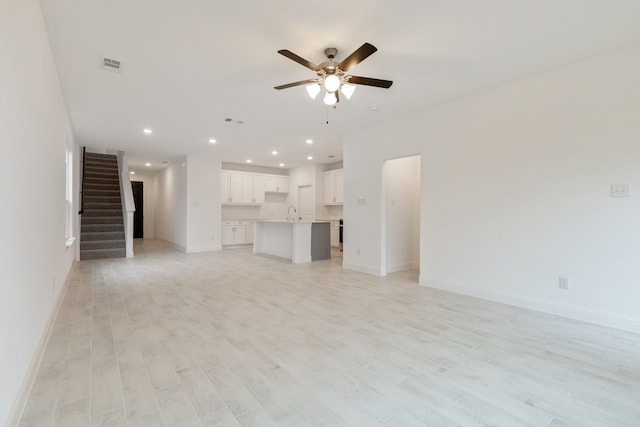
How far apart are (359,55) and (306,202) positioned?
24.7 feet

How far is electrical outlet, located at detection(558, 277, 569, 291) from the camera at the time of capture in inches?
126

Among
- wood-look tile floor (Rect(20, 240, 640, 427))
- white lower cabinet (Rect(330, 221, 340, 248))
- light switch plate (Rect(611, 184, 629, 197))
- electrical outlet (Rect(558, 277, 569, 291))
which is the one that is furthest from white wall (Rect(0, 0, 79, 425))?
white lower cabinet (Rect(330, 221, 340, 248))

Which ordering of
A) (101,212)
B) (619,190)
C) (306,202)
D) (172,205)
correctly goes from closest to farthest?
(619,190) → (101,212) → (172,205) → (306,202)

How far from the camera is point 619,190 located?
9.50 ft

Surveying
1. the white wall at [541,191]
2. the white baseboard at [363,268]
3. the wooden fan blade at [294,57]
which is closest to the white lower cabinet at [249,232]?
the white baseboard at [363,268]

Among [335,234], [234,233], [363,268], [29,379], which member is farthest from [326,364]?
[234,233]

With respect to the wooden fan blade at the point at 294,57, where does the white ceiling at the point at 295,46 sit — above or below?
above

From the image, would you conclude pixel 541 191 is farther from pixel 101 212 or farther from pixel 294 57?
pixel 101 212

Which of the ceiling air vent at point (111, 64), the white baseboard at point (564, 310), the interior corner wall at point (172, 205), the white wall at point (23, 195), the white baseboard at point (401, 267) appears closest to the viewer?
the white wall at point (23, 195)

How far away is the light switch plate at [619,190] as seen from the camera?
9.38 feet

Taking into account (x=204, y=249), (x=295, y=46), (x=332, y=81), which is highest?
(x=295, y=46)

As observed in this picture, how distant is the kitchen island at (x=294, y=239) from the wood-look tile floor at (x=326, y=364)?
2.69 meters

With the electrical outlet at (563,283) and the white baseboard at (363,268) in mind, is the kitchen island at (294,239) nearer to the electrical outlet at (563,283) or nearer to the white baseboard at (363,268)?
the white baseboard at (363,268)

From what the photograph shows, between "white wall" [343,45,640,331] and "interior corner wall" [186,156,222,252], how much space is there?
230 inches
